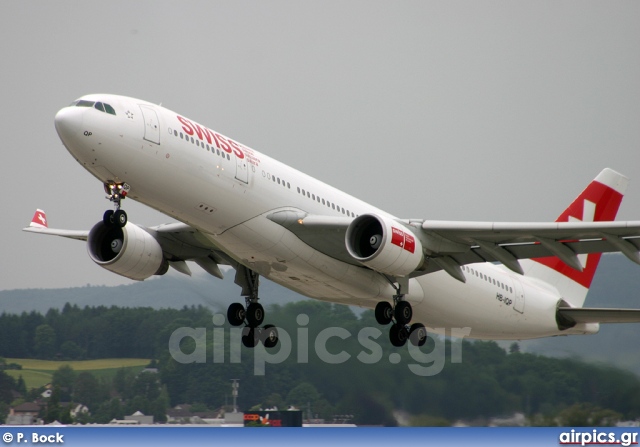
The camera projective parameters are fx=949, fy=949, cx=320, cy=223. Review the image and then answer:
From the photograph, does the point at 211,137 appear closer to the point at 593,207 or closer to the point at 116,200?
the point at 116,200

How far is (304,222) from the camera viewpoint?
22250 mm

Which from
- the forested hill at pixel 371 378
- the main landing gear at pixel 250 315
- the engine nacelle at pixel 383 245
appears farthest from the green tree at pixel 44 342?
the engine nacelle at pixel 383 245

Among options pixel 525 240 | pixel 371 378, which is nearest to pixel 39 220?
pixel 371 378

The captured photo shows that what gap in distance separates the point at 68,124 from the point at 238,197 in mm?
4166

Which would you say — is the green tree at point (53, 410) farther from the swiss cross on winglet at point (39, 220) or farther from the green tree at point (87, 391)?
the swiss cross on winglet at point (39, 220)

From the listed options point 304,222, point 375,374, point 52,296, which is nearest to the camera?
point 304,222

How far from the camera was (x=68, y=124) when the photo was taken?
63.1 feet

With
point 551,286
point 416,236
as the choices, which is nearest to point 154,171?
point 416,236

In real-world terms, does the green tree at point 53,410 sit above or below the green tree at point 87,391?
below

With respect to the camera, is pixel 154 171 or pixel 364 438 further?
pixel 364 438

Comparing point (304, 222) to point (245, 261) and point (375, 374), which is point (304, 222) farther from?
point (375, 374)

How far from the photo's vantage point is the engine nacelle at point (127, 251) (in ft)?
79.0

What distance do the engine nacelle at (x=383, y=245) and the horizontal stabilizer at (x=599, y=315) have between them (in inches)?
292

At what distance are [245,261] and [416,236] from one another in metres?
4.25
